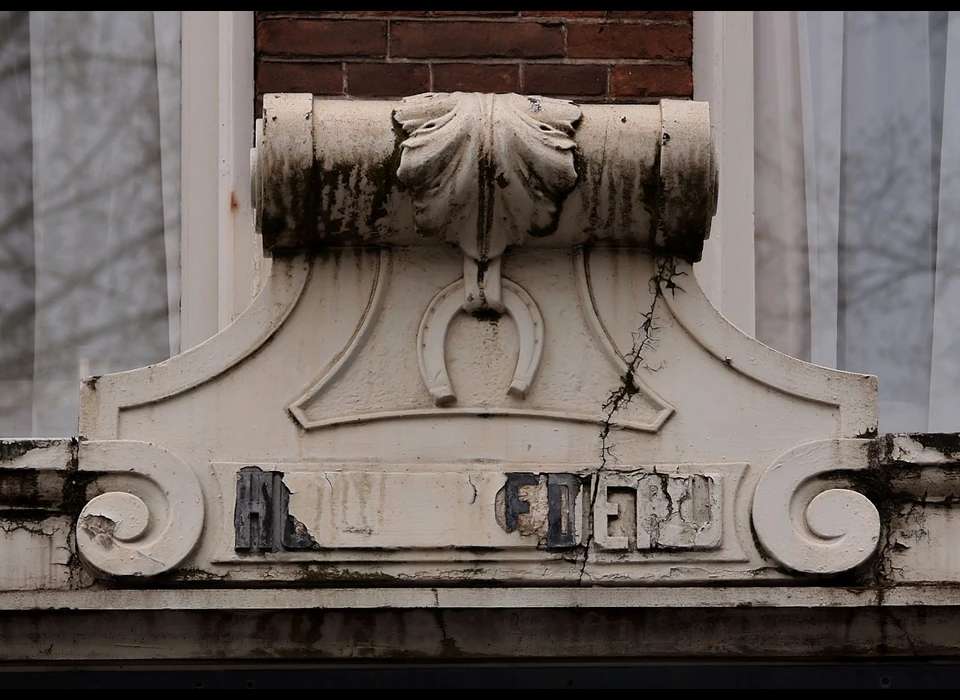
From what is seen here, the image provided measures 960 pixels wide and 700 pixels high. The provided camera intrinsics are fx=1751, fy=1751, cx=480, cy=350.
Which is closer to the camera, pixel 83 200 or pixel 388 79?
pixel 388 79

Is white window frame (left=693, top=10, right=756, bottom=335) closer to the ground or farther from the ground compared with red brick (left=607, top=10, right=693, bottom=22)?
closer to the ground

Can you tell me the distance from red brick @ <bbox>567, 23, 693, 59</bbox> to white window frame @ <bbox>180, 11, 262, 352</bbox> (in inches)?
36.5

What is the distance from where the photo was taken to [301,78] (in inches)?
188

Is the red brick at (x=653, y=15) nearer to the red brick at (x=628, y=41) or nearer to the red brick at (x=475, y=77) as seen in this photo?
the red brick at (x=628, y=41)

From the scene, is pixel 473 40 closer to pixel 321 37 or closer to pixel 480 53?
pixel 480 53

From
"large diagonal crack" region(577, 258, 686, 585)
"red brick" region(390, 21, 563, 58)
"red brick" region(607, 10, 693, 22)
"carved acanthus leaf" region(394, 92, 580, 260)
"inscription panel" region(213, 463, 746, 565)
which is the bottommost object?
"inscription panel" region(213, 463, 746, 565)

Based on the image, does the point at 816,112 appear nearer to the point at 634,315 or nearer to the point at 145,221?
the point at 634,315

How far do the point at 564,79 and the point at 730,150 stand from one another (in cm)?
57

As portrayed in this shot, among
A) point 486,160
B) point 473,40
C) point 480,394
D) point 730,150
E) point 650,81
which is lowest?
point 480,394

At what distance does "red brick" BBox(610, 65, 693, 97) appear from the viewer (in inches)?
189

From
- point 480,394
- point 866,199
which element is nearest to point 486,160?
point 480,394

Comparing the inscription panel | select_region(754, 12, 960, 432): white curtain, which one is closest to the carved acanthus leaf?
the inscription panel

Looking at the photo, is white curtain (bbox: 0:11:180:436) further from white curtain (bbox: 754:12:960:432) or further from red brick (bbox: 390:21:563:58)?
white curtain (bbox: 754:12:960:432)

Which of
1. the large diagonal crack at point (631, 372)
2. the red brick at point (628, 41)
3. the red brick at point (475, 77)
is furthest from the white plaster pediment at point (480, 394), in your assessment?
the red brick at point (628, 41)
